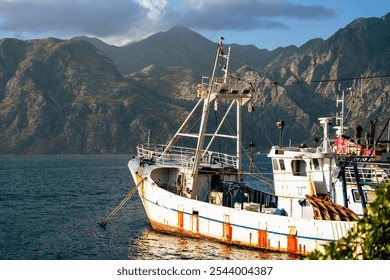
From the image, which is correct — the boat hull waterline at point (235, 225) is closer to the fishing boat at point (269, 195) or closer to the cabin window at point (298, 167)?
the fishing boat at point (269, 195)

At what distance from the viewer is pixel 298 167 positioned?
124 ft

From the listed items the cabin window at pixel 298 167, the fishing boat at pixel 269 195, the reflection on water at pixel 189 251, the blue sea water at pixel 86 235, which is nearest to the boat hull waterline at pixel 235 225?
the fishing boat at pixel 269 195

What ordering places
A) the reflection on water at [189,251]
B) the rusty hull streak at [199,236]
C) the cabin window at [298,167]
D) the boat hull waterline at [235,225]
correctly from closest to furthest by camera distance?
1. the boat hull waterline at [235,225]
2. the reflection on water at [189,251]
3. the rusty hull streak at [199,236]
4. the cabin window at [298,167]

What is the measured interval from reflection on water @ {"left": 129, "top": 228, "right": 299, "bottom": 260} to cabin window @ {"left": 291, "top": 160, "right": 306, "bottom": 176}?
6132mm

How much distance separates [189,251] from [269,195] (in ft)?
27.0

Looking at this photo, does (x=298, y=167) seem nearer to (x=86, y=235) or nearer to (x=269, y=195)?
(x=269, y=195)

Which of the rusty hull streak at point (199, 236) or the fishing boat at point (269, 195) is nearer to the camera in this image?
the fishing boat at point (269, 195)

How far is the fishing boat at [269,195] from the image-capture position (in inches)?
1304

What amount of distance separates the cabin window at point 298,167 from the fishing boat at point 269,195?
0.07 metres

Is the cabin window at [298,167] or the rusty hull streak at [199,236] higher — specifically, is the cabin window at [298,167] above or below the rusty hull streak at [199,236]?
above

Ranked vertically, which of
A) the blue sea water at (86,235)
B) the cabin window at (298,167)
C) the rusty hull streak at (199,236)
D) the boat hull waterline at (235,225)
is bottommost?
the blue sea water at (86,235)

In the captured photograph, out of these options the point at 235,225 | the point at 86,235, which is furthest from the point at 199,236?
the point at 86,235

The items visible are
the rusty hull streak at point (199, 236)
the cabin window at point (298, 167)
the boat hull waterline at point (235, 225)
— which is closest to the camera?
the boat hull waterline at point (235, 225)
